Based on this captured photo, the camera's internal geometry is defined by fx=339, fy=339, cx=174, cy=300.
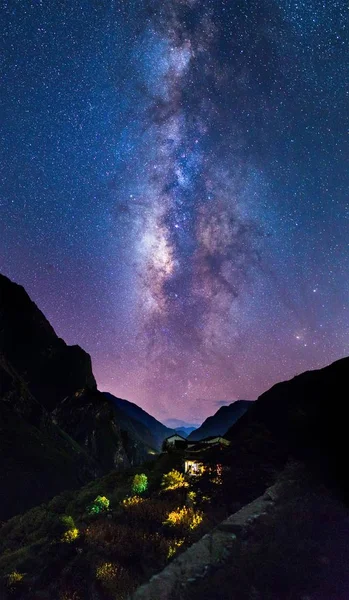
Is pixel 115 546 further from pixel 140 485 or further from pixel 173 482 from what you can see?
pixel 140 485

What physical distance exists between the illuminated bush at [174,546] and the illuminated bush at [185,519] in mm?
902

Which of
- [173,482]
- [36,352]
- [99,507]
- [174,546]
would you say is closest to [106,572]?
[174,546]

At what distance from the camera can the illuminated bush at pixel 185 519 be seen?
14312 mm

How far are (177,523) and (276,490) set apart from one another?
15.2 feet

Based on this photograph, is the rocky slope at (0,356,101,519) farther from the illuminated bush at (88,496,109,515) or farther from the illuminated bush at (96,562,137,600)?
the illuminated bush at (96,562,137,600)

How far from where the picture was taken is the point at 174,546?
1312cm

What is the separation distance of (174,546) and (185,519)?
1.66 meters

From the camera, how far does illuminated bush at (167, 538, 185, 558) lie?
41.7 ft

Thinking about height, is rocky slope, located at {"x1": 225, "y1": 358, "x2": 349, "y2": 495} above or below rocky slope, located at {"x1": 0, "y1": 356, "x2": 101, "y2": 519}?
above

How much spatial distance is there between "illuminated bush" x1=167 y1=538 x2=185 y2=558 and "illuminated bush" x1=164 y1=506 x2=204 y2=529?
0.90 metres

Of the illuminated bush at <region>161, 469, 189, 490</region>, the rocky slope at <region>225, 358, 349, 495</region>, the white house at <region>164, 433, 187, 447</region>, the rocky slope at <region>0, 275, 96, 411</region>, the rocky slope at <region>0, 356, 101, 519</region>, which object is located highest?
the rocky slope at <region>0, 275, 96, 411</region>

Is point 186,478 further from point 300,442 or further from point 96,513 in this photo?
point 300,442

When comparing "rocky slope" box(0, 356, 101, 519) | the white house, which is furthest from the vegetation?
"rocky slope" box(0, 356, 101, 519)

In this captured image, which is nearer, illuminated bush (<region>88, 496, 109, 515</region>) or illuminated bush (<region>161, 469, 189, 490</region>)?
illuminated bush (<region>161, 469, 189, 490</region>)
